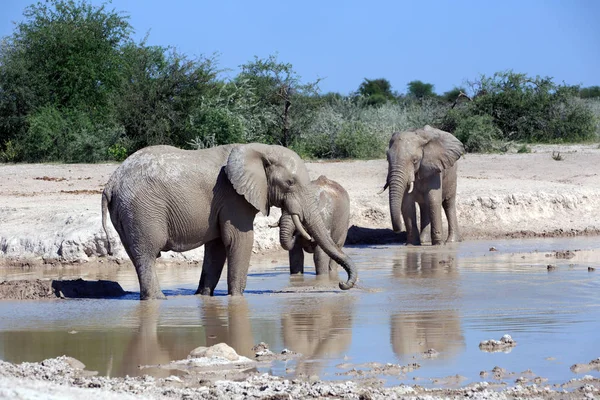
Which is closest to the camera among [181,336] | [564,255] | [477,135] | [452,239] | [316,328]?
[181,336]

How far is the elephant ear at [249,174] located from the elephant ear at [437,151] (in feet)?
25.3

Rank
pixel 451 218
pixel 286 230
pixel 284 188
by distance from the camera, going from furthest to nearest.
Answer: pixel 451 218 → pixel 286 230 → pixel 284 188

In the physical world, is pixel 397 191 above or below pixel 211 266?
above

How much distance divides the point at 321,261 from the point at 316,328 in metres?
4.87

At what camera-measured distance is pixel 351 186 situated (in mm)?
22672

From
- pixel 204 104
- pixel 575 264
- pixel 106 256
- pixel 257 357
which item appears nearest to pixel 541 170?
pixel 204 104

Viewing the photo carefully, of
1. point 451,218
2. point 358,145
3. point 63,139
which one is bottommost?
point 451,218

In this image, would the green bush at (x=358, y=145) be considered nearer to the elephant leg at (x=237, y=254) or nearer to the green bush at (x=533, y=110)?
the green bush at (x=533, y=110)

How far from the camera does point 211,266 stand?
12.1m

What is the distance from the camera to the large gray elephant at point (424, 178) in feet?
60.2

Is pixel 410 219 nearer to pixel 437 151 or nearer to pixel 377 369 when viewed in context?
pixel 437 151

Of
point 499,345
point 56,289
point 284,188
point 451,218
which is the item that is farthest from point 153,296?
point 451,218

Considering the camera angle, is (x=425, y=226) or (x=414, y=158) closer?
(x=414, y=158)

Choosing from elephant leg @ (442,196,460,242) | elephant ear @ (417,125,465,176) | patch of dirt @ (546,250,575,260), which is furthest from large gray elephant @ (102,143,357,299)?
elephant leg @ (442,196,460,242)
